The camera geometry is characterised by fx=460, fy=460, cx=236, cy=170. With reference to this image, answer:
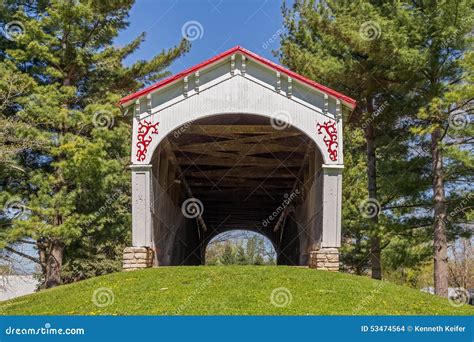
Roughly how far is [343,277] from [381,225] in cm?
650

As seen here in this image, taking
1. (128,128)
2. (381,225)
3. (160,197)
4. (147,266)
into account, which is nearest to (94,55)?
(128,128)

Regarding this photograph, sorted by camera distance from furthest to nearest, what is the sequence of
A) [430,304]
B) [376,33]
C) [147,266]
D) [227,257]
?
[227,257], [376,33], [147,266], [430,304]

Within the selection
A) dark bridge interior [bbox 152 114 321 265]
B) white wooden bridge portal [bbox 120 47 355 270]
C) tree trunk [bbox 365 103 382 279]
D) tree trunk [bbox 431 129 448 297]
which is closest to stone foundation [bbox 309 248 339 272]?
white wooden bridge portal [bbox 120 47 355 270]

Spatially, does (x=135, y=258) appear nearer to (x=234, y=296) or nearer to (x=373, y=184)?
(x=234, y=296)

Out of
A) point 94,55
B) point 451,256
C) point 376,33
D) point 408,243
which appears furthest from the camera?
point 451,256

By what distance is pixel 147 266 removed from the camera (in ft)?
44.5

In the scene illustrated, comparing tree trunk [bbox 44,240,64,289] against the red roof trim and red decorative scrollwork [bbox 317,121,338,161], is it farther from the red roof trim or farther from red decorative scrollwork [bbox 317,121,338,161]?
red decorative scrollwork [bbox 317,121,338,161]

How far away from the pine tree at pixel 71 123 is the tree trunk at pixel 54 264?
0.04 metres

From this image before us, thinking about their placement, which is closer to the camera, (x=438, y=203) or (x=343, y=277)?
(x=343, y=277)

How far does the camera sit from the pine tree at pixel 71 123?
58.1ft

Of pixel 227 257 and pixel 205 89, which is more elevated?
pixel 205 89

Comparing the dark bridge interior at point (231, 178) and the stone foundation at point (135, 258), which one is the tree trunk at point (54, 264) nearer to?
the dark bridge interior at point (231, 178)
